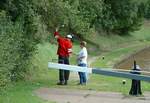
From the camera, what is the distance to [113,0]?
45.2 metres

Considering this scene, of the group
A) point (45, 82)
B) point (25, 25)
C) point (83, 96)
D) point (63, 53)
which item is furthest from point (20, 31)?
point (83, 96)

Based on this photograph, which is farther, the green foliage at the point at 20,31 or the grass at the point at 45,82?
the green foliage at the point at 20,31

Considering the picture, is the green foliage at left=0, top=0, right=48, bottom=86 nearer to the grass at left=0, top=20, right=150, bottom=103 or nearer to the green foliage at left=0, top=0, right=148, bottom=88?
the green foliage at left=0, top=0, right=148, bottom=88

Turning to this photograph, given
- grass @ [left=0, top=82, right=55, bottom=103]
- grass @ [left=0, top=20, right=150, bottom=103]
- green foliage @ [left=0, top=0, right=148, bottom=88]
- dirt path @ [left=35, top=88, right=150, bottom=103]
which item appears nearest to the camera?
grass @ [left=0, top=82, right=55, bottom=103]

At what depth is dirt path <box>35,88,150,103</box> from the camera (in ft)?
50.4

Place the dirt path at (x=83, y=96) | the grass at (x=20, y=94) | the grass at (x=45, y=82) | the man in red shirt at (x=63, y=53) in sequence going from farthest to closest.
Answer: the man in red shirt at (x=63, y=53) < the dirt path at (x=83, y=96) < the grass at (x=45, y=82) < the grass at (x=20, y=94)

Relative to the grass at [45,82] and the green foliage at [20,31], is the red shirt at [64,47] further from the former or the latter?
the grass at [45,82]

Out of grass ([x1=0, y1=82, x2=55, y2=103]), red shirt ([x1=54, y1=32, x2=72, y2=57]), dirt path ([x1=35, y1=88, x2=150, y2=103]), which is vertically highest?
red shirt ([x1=54, y1=32, x2=72, y2=57])

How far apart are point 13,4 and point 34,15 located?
2.80 feet

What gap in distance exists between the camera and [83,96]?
1619 centimetres

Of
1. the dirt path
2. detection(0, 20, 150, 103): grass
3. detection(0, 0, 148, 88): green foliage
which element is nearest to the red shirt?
detection(0, 0, 148, 88): green foliage

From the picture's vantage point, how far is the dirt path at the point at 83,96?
50.4ft

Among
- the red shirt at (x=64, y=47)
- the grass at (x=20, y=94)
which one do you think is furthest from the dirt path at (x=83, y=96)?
the red shirt at (x=64, y=47)

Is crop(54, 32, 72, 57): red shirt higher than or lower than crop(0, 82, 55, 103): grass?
higher
